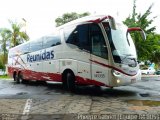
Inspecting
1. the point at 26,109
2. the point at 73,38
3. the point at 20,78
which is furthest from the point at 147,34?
the point at 26,109

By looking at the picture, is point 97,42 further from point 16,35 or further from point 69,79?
point 16,35

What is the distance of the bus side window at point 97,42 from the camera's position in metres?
12.4

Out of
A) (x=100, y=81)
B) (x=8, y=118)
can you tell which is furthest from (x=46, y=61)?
(x=8, y=118)

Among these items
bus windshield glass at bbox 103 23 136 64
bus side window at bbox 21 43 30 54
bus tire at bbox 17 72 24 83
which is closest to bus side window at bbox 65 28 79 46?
bus windshield glass at bbox 103 23 136 64

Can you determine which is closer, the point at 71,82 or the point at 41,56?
the point at 71,82

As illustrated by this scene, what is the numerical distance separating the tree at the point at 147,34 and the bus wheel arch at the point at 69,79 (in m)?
21.7

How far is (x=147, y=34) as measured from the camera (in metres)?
37.8

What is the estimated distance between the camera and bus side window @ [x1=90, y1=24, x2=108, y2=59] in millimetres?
12352

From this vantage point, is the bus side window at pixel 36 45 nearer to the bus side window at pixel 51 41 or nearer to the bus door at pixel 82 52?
the bus side window at pixel 51 41

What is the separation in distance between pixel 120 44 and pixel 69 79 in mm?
2933

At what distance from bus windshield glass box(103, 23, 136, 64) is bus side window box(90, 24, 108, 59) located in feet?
0.91

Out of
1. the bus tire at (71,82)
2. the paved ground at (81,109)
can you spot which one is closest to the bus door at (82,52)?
the bus tire at (71,82)

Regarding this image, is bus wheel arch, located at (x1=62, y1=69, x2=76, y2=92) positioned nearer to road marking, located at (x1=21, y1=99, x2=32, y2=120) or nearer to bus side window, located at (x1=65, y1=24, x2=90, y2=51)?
bus side window, located at (x1=65, y1=24, x2=90, y2=51)

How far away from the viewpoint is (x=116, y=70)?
39.8ft
